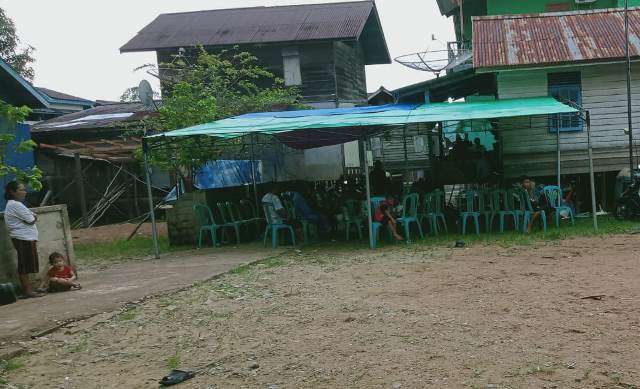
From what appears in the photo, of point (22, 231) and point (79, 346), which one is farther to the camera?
point (22, 231)

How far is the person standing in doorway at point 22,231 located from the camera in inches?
275

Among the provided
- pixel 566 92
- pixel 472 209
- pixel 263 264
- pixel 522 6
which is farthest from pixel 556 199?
pixel 522 6

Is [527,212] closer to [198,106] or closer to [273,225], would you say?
[273,225]

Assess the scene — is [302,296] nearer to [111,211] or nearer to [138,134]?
[138,134]

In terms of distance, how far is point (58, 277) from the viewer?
25.1ft

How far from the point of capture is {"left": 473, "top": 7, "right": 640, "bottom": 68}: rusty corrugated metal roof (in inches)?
504

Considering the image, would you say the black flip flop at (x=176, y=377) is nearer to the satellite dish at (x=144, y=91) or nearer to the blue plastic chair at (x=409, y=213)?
the blue plastic chair at (x=409, y=213)

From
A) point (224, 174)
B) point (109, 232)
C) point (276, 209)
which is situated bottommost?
point (109, 232)

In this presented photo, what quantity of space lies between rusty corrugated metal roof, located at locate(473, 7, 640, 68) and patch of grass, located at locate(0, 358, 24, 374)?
10.7 meters

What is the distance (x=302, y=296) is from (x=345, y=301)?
0.63 metres

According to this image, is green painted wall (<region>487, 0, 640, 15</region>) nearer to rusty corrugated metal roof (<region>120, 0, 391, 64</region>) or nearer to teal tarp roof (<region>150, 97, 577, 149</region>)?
rusty corrugated metal roof (<region>120, 0, 391, 64</region>)

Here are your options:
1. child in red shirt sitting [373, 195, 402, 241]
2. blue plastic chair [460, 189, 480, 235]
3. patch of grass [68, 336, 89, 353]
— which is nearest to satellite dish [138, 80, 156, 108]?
child in red shirt sitting [373, 195, 402, 241]

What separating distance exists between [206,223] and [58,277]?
4549 millimetres

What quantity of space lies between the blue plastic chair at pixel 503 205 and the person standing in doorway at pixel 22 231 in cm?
765
